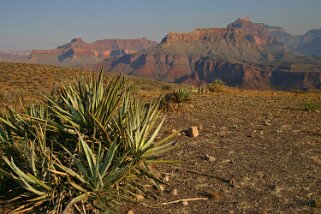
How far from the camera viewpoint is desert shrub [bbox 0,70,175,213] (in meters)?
3.93

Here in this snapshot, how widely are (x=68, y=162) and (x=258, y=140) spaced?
428cm

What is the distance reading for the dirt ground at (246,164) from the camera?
14.5 ft

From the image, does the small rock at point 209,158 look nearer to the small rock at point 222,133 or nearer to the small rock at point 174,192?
the small rock at point 174,192

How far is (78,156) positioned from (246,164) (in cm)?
292

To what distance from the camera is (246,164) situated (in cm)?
579

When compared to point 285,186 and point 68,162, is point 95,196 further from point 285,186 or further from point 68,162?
point 285,186

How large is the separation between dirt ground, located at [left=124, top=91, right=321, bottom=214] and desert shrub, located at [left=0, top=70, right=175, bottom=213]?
0.42 meters

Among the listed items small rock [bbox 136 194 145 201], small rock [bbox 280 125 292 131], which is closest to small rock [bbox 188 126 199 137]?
small rock [bbox 280 125 292 131]

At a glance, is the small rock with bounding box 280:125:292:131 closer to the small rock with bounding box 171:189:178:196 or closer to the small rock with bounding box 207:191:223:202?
the small rock with bounding box 207:191:223:202

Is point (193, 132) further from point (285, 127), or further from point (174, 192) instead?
point (174, 192)

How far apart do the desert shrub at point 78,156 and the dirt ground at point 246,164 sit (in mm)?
422

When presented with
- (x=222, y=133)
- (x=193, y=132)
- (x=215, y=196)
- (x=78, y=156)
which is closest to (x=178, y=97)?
(x=222, y=133)

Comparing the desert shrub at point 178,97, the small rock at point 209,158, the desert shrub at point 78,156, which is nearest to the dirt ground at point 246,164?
the small rock at point 209,158

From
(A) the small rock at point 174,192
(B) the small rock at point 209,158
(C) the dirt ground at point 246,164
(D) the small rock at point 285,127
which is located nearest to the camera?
(C) the dirt ground at point 246,164
